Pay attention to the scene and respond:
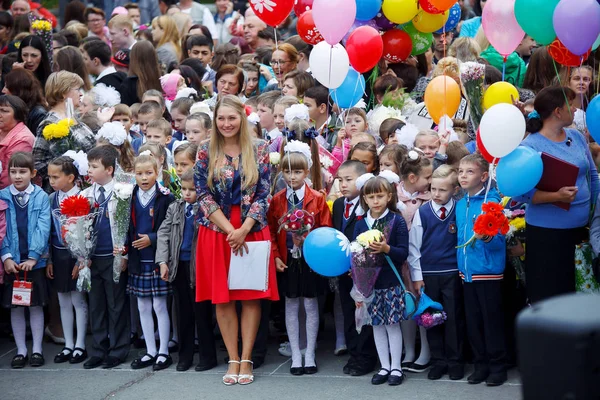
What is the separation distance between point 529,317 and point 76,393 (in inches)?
184

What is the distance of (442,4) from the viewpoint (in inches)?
295

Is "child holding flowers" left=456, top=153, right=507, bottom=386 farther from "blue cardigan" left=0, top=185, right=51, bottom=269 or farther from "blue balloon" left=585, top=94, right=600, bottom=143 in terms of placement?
"blue cardigan" left=0, top=185, right=51, bottom=269

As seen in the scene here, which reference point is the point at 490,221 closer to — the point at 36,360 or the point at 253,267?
the point at 253,267

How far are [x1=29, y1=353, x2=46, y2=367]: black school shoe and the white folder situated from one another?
1935 mm

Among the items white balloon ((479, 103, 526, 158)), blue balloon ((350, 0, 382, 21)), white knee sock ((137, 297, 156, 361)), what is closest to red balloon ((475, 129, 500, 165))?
white balloon ((479, 103, 526, 158))

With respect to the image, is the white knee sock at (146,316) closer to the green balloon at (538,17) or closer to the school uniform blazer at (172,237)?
the school uniform blazer at (172,237)

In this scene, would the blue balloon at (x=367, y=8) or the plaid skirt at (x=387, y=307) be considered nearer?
the plaid skirt at (x=387, y=307)

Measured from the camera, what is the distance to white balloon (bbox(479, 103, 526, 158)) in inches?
229

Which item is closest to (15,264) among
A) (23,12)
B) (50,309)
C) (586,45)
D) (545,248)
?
(50,309)

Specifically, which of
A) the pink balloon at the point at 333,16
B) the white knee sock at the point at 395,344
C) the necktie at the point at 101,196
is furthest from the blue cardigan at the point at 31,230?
the white knee sock at the point at 395,344

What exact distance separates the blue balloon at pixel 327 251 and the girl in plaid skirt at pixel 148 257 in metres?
1.33

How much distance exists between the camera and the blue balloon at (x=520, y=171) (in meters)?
5.71

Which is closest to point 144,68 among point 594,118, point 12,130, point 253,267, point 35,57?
point 35,57

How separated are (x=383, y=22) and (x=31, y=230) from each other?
353 cm
